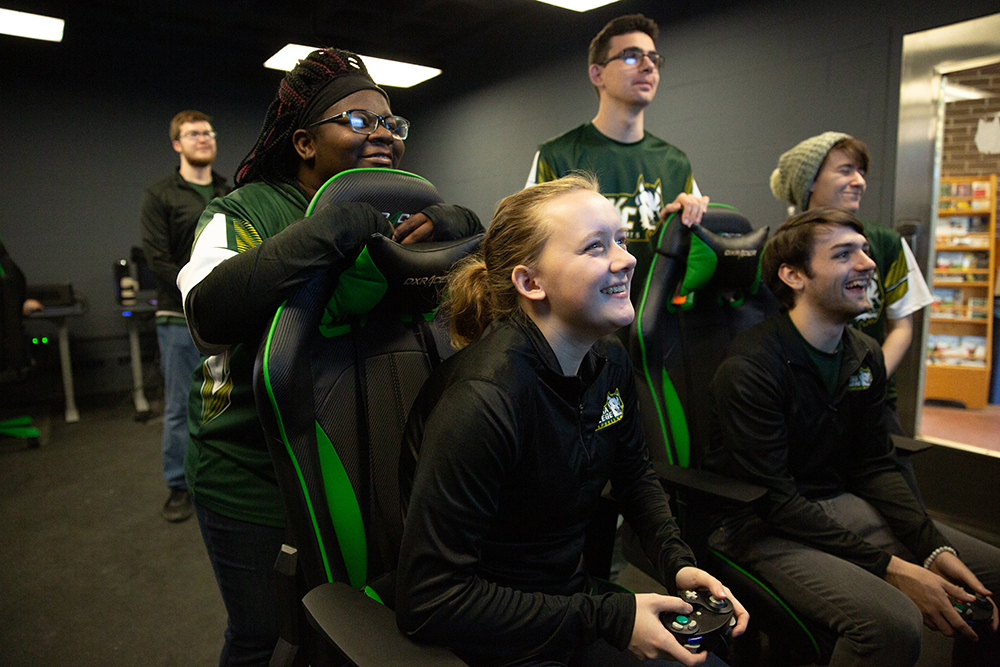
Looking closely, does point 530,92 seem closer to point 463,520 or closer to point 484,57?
point 484,57

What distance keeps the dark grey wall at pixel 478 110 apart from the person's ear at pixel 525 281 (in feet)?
8.66

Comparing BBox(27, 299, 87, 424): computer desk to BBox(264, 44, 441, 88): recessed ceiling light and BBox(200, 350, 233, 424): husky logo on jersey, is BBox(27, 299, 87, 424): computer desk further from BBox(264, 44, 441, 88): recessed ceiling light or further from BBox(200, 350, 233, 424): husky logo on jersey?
BBox(200, 350, 233, 424): husky logo on jersey

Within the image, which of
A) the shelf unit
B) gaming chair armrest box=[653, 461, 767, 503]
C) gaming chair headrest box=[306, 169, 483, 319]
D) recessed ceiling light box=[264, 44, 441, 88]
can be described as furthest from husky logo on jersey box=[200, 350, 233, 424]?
the shelf unit

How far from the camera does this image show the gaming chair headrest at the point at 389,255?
39.6 inches

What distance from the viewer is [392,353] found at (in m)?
1.14

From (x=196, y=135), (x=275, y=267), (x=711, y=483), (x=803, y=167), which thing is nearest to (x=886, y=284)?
(x=803, y=167)

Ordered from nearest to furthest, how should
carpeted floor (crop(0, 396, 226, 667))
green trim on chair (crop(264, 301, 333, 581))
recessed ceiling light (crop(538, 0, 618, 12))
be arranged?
green trim on chair (crop(264, 301, 333, 581))
carpeted floor (crop(0, 396, 226, 667))
recessed ceiling light (crop(538, 0, 618, 12))

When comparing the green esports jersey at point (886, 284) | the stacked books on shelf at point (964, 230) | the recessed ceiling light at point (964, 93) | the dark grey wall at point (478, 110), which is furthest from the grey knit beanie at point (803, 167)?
the stacked books on shelf at point (964, 230)

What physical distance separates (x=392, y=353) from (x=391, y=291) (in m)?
0.12

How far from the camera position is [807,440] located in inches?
59.6

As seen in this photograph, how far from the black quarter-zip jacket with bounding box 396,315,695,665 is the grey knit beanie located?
53.2 inches

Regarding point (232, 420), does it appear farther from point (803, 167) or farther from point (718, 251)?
point (803, 167)

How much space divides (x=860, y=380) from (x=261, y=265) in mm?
1468

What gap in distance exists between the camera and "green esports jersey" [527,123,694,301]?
2193mm
